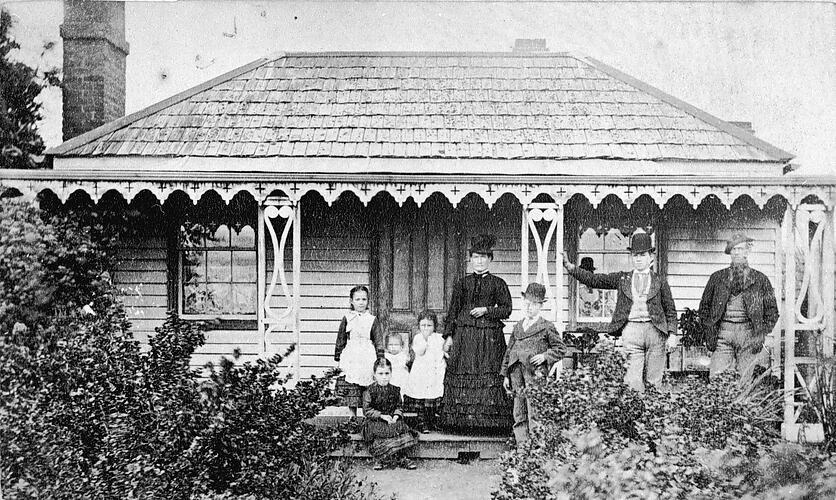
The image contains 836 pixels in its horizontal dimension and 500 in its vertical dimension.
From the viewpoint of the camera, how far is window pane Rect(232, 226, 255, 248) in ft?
31.7

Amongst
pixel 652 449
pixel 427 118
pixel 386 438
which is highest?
pixel 427 118

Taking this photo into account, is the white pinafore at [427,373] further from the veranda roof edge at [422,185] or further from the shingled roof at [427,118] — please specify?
the shingled roof at [427,118]

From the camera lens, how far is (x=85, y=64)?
10531mm

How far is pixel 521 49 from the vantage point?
12258mm

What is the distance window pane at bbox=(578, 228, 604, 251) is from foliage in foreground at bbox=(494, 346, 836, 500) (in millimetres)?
3666

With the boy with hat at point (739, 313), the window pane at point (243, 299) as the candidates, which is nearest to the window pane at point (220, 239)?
the window pane at point (243, 299)

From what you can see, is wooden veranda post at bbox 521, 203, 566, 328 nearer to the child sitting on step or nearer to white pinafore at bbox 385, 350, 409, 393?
white pinafore at bbox 385, 350, 409, 393

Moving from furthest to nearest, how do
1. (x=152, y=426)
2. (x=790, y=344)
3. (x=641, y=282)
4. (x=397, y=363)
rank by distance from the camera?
(x=397, y=363) → (x=641, y=282) → (x=790, y=344) → (x=152, y=426)

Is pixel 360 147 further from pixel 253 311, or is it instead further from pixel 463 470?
pixel 463 470

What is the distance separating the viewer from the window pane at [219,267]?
9.62 metres

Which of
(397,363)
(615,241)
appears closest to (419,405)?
(397,363)

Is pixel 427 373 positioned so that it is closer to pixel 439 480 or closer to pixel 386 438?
pixel 386 438

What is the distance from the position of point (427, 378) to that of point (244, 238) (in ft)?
13.0

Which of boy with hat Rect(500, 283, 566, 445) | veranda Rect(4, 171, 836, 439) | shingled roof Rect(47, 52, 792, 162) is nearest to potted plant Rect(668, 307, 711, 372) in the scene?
veranda Rect(4, 171, 836, 439)
